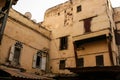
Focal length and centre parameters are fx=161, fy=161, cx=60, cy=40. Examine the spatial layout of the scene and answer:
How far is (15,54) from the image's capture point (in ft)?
48.5

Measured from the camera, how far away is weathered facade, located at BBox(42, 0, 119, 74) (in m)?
14.9

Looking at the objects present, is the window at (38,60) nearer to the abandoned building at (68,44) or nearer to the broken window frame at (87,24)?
the abandoned building at (68,44)

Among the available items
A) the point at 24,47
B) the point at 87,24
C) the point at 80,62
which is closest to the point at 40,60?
the point at 24,47

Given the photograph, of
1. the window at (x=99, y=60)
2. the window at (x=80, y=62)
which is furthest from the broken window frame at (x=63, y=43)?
the window at (x=99, y=60)

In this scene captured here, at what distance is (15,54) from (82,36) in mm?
6641

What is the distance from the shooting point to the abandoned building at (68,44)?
45.7ft

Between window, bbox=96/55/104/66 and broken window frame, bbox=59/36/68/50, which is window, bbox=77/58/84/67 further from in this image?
broken window frame, bbox=59/36/68/50

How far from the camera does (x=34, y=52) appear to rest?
54.8 ft

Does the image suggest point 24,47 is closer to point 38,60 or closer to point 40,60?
point 38,60

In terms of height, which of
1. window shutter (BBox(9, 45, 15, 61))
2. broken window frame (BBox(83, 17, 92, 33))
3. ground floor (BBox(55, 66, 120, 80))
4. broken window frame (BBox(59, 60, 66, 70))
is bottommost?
ground floor (BBox(55, 66, 120, 80))

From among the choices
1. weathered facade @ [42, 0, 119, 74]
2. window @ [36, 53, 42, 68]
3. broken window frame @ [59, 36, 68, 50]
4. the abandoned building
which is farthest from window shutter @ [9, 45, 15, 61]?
broken window frame @ [59, 36, 68, 50]

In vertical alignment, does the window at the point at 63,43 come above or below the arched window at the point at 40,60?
above

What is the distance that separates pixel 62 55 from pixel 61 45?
128 cm

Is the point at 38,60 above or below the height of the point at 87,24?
below
